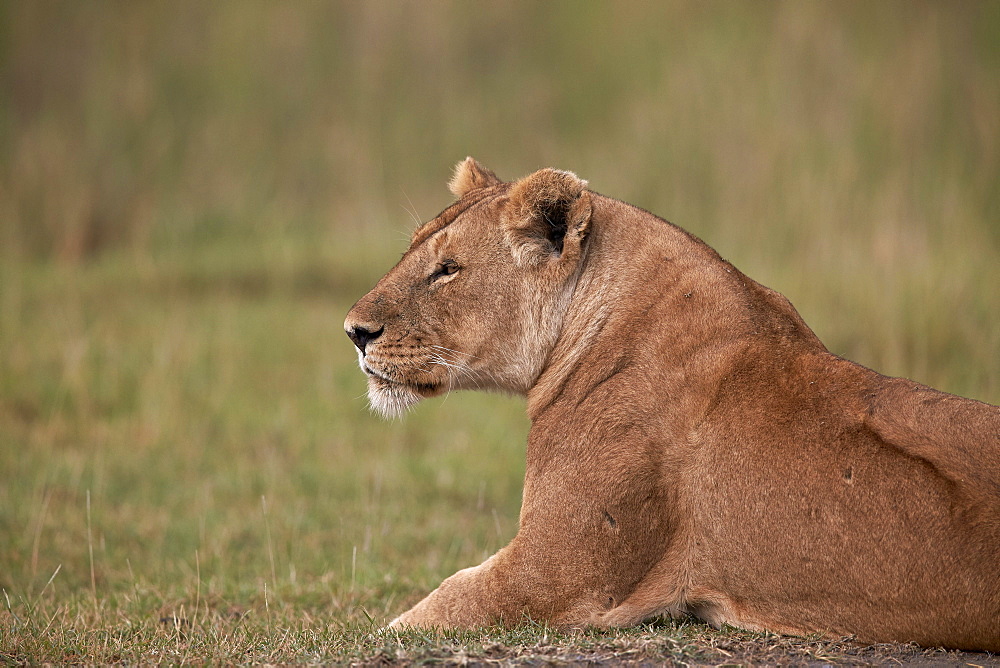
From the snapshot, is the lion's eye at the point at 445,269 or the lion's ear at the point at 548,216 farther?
the lion's eye at the point at 445,269

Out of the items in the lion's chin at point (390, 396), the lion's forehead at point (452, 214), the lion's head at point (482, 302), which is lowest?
the lion's chin at point (390, 396)

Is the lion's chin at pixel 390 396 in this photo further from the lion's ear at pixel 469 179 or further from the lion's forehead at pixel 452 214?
the lion's ear at pixel 469 179

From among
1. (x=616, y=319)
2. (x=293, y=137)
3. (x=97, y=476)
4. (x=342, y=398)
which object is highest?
(x=293, y=137)

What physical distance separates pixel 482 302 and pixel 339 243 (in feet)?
33.5

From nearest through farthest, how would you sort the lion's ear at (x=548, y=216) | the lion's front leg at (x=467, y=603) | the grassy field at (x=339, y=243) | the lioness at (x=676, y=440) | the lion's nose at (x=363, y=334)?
the lioness at (x=676, y=440)
the lion's front leg at (x=467, y=603)
the lion's ear at (x=548, y=216)
the lion's nose at (x=363, y=334)
the grassy field at (x=339, y=243)

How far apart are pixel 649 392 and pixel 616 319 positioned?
14.2 inches

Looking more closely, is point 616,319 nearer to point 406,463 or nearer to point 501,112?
point 406,463

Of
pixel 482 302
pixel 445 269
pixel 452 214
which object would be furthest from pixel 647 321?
pixel 452 214

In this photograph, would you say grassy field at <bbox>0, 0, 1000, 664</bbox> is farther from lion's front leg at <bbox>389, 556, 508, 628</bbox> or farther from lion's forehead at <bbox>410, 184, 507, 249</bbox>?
lion's forehead at <bbox>410, 184, 507, 249</bbox>

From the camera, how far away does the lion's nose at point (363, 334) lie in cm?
441

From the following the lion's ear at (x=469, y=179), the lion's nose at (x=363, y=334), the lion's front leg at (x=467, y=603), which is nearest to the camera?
the lion's front leg at (x=467, y=603)

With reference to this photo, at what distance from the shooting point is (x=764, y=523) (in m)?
3.72

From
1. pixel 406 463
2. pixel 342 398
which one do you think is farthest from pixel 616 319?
pixel 342 398

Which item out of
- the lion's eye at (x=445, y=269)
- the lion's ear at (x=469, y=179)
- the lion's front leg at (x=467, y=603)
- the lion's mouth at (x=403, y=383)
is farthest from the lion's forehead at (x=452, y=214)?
the lion's front leg at (x=467, y=603)
